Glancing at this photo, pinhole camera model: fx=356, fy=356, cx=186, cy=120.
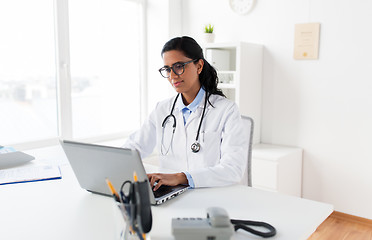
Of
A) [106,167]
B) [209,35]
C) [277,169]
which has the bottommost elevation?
[277,169]

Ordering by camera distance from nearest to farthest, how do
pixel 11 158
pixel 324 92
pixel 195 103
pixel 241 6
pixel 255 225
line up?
pixel 255 225
pixel 11 158
pixel 195 103
pixel 324 92
pixel 241 6

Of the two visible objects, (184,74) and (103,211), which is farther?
(184,74)

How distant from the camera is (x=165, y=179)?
1.23 m

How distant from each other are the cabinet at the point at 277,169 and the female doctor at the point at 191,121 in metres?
1.07

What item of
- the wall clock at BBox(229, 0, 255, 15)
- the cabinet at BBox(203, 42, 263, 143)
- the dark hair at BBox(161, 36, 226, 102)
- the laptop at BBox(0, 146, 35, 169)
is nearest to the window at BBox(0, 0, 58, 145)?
the laptop at BBox(0, 146, 35, 169)

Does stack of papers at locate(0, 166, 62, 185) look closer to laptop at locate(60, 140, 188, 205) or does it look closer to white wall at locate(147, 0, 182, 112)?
laptop at locate(60, 140, 188, 205)

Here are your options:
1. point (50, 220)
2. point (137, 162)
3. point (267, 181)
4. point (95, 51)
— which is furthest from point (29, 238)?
point (95, 51)

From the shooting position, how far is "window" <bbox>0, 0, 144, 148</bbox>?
2.58 meters

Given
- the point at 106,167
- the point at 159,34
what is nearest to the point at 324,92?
the point at 159,34

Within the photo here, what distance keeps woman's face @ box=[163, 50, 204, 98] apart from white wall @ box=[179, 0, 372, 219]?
56.9 inches

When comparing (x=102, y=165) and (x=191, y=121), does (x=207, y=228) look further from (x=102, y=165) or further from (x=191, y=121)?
(x=191, y=121)

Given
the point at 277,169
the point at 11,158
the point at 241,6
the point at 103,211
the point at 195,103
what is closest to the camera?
the point at 103,211

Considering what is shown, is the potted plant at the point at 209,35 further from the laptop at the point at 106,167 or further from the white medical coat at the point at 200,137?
the laptop at the point at 106,167

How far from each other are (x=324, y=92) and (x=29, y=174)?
2.22 m
